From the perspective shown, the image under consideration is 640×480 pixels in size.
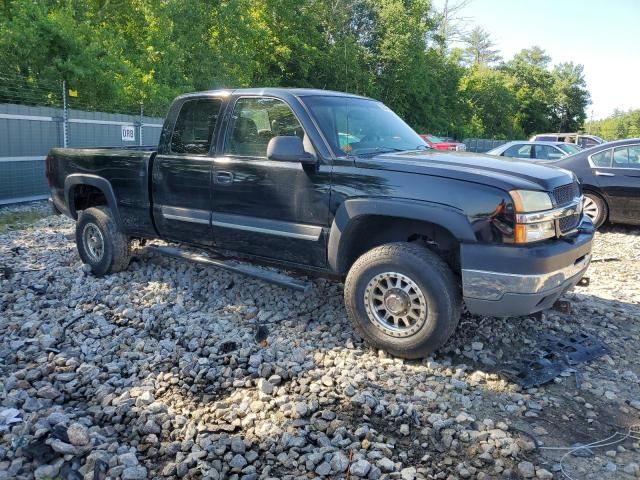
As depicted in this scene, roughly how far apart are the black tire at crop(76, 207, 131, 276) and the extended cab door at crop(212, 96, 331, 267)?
1521 mm

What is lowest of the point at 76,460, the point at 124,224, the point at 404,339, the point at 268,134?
the point at 76,460

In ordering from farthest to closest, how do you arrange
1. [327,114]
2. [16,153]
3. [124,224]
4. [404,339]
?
[16,153], [124,224], [327,114], [404,339]

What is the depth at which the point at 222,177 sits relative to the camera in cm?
501

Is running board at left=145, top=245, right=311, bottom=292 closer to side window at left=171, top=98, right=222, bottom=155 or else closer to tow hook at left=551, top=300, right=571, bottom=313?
side window at left=171, top=98, right=222, bottom=155

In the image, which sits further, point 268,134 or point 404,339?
point 268,134

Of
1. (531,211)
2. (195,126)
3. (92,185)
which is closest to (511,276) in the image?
(531,211)

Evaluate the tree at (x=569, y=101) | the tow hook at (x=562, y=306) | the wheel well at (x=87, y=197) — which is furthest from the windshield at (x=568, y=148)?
the tree at (x=569, y=101)

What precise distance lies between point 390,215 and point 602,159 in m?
6.85

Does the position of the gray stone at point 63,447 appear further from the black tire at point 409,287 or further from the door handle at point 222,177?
the door handle at point 222,177

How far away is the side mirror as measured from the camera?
168 inches

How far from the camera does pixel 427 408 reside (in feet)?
11.7

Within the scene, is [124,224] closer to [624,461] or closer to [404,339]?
[404,339]

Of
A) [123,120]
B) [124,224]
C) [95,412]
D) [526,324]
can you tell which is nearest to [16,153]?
[123,120]

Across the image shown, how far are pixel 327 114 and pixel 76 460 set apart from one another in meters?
3.16
